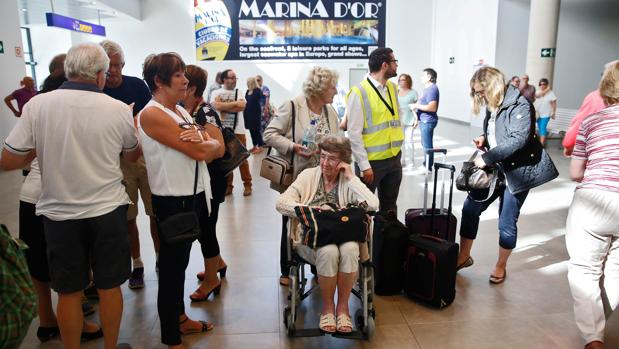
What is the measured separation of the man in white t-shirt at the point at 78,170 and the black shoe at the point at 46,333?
550mm

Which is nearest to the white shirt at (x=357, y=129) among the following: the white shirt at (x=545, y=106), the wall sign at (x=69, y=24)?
the white shirt at (x=545, y=106)

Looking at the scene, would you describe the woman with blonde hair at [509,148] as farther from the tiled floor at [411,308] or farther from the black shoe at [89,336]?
the black shoe at [89,336]

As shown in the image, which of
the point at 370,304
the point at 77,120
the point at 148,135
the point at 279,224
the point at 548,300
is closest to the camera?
the point at 77,120

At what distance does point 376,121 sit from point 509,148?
35.0 inches

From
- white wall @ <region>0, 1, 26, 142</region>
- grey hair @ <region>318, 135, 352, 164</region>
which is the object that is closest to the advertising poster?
white wall @ <region>0, 1, 26, 142</region>

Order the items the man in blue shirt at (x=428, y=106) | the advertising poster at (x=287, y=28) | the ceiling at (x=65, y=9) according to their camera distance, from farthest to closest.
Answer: the advertising poster at (x=287, y=28), the ceiling at (x=65, y=9), the man in blue shirt at (x=428, y=106)

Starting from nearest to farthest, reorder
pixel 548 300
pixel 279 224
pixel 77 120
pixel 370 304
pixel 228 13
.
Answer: pixel 77 120, pixel 370 304, pixel 548 300, pixel 279 224, pixel 228 13

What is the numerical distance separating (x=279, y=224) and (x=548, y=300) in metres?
2.52

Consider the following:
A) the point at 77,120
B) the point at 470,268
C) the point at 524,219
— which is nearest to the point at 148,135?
the point at 77,120

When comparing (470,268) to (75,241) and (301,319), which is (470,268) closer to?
(301,319)

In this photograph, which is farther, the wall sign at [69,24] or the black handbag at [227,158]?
the wall sign at [69,24]

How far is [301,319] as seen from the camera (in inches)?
108

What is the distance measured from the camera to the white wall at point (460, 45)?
1265 centimetres


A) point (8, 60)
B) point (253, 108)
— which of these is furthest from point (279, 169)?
point (8, 60)
